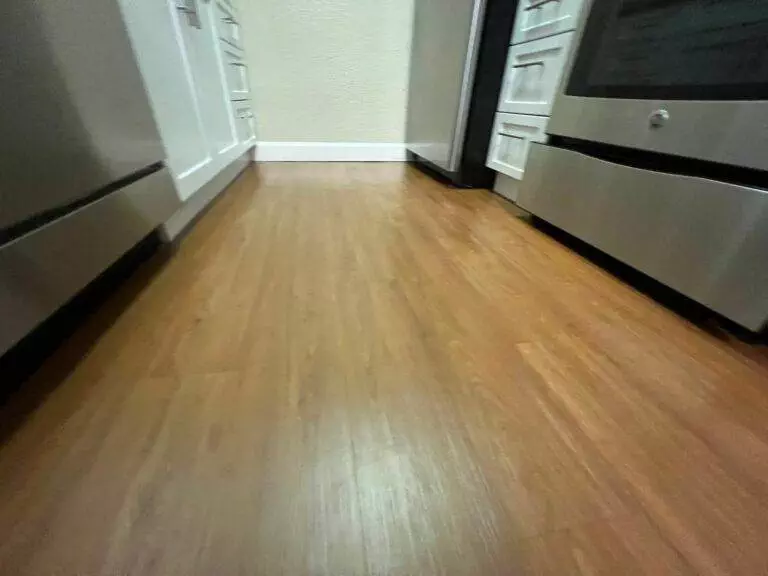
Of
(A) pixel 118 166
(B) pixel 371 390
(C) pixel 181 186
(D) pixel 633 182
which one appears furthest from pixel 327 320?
(D) pixel 633 182

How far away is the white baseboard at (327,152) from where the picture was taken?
2.36 meters

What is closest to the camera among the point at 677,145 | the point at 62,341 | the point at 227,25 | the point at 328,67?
the point at 62,341

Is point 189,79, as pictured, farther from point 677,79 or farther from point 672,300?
point 672,300

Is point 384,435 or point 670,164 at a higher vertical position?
point 670,164

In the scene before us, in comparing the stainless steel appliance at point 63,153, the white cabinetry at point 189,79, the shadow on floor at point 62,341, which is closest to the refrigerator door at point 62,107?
the stainless steel appliance at point 63,153

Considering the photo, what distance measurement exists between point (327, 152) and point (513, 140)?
51.5 inches

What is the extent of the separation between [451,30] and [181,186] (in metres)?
1.35

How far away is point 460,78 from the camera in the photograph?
61.7 inches

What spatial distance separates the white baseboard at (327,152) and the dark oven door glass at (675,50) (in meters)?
1.54

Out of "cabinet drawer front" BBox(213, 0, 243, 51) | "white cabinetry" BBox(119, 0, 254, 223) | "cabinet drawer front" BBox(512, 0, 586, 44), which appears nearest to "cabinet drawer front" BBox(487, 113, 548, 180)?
"cabinet drawer front" BBox(512, 0, 586, 44)

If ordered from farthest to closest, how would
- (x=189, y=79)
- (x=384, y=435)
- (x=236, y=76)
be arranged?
(x=236, y=76) < (x=189, y=79) < (x=384, y=435)

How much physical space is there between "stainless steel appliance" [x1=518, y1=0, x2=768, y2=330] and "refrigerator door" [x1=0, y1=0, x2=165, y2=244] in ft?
3.68

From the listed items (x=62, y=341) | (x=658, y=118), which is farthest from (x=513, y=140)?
(x=62, y=341)

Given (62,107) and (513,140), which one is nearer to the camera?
(62,107)
